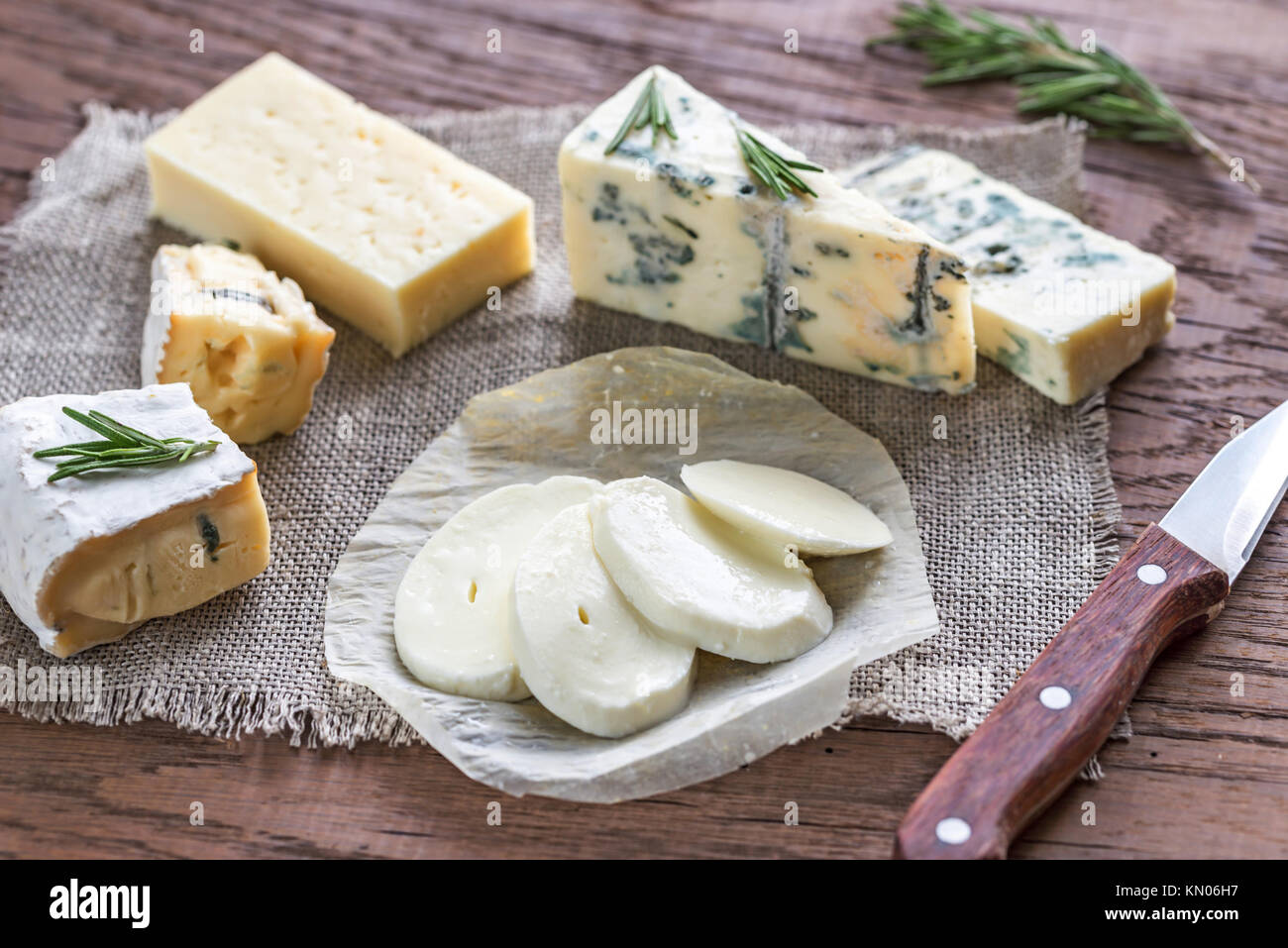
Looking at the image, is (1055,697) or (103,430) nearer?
(1055,697)

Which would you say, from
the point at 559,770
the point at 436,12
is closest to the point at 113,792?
the point at 559,770

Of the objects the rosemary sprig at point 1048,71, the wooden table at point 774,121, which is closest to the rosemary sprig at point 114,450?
the wooden table at point 774,121

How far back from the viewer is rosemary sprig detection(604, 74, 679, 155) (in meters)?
3.18

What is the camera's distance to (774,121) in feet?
12.7

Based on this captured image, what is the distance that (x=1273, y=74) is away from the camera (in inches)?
155

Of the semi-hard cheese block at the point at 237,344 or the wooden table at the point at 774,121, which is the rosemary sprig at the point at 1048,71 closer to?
the wooden table at the point at 774,121

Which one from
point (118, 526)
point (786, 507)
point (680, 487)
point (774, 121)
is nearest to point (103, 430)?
point (118, 526)

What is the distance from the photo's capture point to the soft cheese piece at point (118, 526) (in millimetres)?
2496

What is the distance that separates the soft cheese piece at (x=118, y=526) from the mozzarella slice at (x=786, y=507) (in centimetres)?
89

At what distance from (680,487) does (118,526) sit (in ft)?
3.70

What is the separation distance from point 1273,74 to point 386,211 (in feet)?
8.32

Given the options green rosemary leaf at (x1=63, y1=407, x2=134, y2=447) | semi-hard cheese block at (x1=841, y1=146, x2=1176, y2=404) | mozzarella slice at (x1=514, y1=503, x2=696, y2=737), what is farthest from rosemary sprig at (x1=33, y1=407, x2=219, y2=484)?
semi-hard cheese block at (x1=841, y1=146, x2=1176, y2=404)

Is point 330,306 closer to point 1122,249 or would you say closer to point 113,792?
point 113,792

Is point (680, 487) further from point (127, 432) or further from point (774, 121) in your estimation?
point (774, 121)
